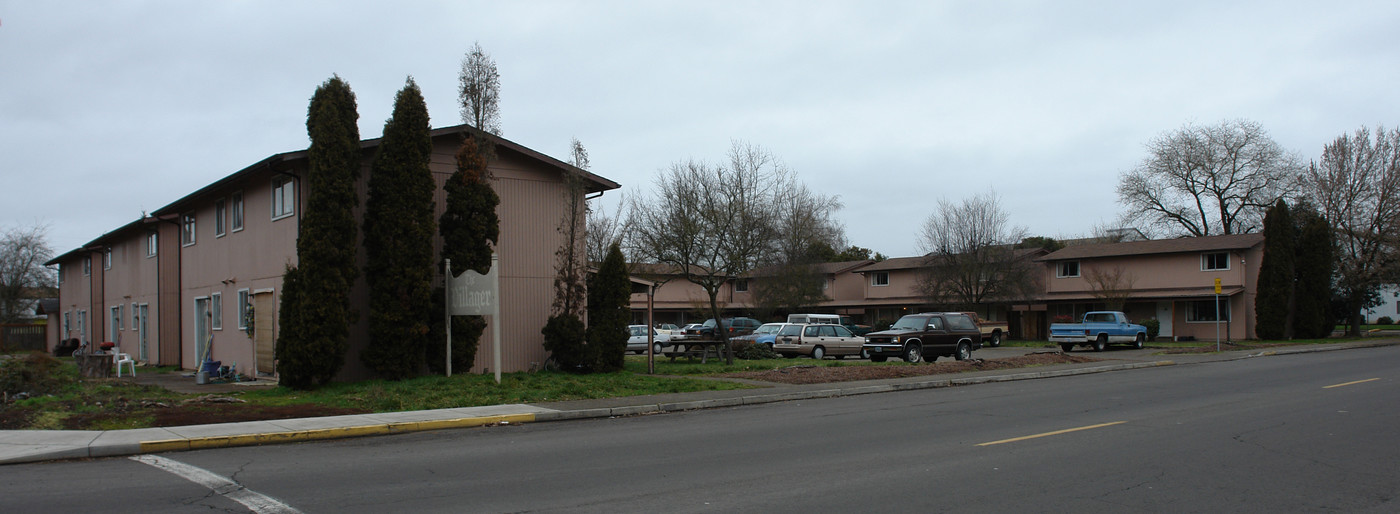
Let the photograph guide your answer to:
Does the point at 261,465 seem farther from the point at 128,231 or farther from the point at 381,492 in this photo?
the point at 128,231

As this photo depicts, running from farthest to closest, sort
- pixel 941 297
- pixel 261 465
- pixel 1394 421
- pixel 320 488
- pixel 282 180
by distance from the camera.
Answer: pixel 941 297, pixel 282 180, pixel 1394 421, pixel 261 465, pixel 320 488

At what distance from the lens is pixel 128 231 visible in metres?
33.0

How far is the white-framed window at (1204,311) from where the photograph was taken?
152ft

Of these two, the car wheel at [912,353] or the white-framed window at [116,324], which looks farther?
the white-framed window at [116,324]

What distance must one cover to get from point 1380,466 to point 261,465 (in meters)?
11.9

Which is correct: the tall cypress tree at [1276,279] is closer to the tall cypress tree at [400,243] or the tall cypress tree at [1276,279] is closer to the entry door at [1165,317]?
the entry door at [1165,317]

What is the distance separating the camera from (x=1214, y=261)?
47.0 m

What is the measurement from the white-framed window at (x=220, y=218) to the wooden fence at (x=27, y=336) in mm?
31540

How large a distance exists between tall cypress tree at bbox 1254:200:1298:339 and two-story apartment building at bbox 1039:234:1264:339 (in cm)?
139

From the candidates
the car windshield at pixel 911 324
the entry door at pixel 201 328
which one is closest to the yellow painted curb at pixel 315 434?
the entry door at pixel 201 328

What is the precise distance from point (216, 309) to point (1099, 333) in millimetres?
31535

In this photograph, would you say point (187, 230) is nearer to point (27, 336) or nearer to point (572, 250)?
point (572, 250)

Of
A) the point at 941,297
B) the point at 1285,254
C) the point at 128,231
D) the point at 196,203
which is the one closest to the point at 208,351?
the point at 196,203

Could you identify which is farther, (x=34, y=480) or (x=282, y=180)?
(x=282, y=180)
